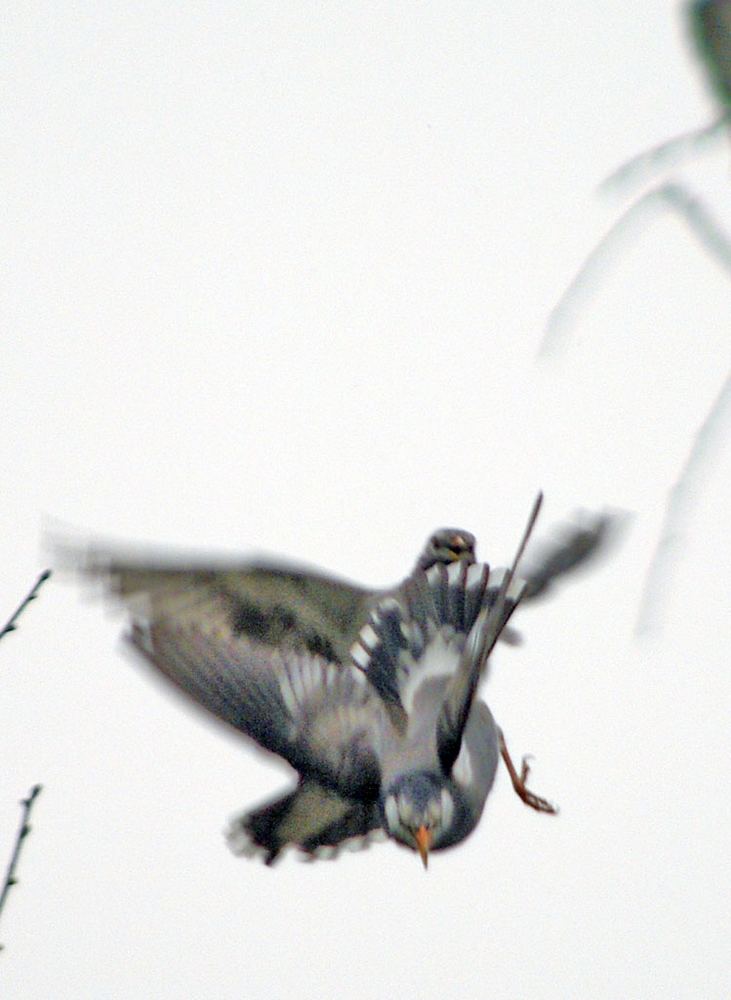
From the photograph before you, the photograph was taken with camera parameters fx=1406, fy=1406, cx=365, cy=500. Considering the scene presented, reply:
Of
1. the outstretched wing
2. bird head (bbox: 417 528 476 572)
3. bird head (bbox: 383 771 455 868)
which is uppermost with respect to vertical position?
the outstretched wing

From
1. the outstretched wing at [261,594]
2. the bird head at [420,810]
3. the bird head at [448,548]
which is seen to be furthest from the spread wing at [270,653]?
the bird head at [448,548]

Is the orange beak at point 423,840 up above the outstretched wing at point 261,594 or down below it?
below

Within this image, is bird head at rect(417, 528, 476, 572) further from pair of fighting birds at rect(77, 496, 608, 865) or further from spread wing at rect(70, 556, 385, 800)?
spread wing at rect(70, 556, 385, 800)

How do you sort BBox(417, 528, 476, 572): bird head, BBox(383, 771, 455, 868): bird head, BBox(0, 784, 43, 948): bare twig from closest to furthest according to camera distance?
BBox(0, 784, 43, 948): bare twig
BBox(383, 771, 455, 868): bird head
BBox(417, 528, 476, 572): bird head

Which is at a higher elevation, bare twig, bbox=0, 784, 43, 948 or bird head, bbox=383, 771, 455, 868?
bare twig, bbox=0, 784, 43, 948

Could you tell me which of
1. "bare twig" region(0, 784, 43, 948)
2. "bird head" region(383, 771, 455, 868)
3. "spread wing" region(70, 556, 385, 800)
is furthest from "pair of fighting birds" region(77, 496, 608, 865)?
"bare twig" region(0, 784, 43, 948)

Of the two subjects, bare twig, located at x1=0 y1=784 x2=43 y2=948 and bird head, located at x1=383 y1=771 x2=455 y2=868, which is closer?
bare twig, located at x1=0 y1=784 x2=43 y2=948

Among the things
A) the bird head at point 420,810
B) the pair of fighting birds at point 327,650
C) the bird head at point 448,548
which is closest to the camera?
the bird head at point 420,810

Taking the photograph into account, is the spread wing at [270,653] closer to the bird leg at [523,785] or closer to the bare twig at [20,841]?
the bird leg at [523,785]

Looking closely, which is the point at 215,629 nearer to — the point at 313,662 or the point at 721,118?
the point at 313,662
